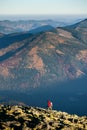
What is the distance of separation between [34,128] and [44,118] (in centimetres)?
1001

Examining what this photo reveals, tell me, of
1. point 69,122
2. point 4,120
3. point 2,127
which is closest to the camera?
point 2,127

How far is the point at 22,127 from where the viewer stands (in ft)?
271

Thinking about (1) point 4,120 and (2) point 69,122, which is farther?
(2) point 69,122

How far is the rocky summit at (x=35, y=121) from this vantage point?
83.4 m

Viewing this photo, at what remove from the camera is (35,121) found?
8850 centimetres

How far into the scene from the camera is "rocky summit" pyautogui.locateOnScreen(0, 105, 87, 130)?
8344 cm

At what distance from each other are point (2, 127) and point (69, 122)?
793 inches

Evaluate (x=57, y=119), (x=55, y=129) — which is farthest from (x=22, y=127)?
(x=57, y=119)

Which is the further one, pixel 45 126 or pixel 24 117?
pixel 24 117

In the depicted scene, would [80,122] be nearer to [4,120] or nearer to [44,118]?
[44,118]

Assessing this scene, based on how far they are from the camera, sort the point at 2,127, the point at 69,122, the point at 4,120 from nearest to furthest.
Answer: the point at 2,127 < the point at 4,120 < the point at 69,122

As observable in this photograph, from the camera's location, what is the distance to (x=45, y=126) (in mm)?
84625

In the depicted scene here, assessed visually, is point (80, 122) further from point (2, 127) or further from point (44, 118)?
point (2, 127)

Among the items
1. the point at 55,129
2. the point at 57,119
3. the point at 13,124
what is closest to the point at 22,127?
the point at 13,124
